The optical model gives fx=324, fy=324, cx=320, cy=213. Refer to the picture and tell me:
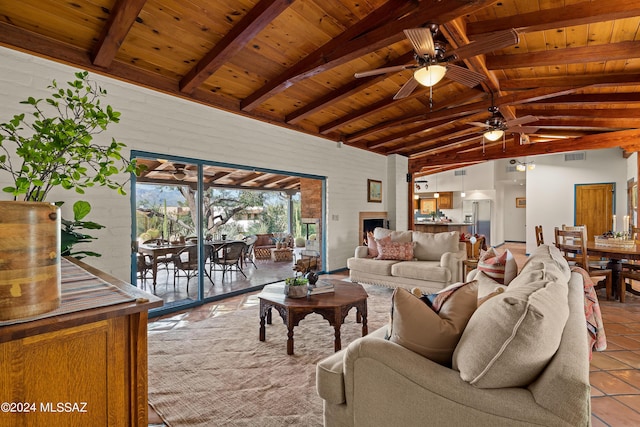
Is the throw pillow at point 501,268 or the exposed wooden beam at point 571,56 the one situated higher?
the exposed wooden beam at point 571,56

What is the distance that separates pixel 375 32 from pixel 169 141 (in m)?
2.74

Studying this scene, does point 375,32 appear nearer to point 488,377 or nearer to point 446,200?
point 488,377

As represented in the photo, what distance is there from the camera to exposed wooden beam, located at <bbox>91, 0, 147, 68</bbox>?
2.57 m

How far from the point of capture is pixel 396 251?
16.4ft

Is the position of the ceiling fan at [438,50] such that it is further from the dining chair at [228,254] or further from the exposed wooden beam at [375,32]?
the dining chair at [228,254]

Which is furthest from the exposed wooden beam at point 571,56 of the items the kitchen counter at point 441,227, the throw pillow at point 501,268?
the kitchen counter at point 441,227

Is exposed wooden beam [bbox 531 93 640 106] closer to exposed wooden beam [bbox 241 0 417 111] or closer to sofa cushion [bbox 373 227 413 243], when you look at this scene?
sofa cushion [bbox 373 227 413 243]

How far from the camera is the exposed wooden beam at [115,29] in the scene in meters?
2.57

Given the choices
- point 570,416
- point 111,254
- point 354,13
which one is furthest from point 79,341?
point 354,13

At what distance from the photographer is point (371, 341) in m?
1.46

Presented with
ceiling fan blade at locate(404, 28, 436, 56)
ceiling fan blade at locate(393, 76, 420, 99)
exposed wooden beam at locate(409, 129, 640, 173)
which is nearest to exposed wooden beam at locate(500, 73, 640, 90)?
ceiling fan blade at locate(393, 76, 420, 99)

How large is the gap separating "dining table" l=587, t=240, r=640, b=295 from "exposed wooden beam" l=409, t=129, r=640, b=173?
310 centimetres

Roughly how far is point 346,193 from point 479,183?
7.73m

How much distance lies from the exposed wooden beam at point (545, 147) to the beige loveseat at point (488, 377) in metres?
7.35
